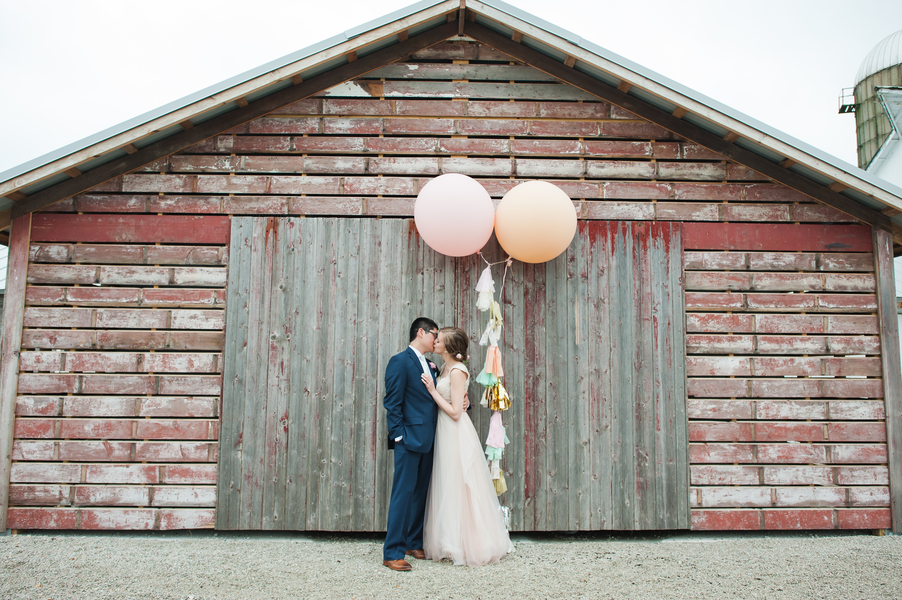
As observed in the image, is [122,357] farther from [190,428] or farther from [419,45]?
[419,45]

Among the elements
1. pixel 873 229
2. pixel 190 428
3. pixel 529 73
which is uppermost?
pixel 529 73

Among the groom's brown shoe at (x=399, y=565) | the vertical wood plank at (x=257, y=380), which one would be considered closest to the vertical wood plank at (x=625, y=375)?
the groom's brown shoe at (x=399, y=565)

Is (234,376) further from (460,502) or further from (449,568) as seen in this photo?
(449,568)

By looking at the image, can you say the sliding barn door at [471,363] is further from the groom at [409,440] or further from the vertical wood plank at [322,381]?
the groom at [409,440]

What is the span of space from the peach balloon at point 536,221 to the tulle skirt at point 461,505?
1.58m

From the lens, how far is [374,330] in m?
4.83

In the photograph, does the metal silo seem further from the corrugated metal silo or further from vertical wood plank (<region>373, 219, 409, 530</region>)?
vertical wood plank (<region>373, 219, 409, 530</region>)

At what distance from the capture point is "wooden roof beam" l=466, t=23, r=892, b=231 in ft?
16.5

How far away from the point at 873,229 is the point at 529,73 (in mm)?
3742

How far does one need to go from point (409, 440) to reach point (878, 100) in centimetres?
2187

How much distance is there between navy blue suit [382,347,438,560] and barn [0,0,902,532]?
588mm

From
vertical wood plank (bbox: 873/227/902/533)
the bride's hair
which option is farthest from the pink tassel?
vertical wood plank (bbox: 873/227/902/533)

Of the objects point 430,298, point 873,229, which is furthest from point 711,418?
point 430,298

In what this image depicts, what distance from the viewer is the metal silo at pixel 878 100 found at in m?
16.5
